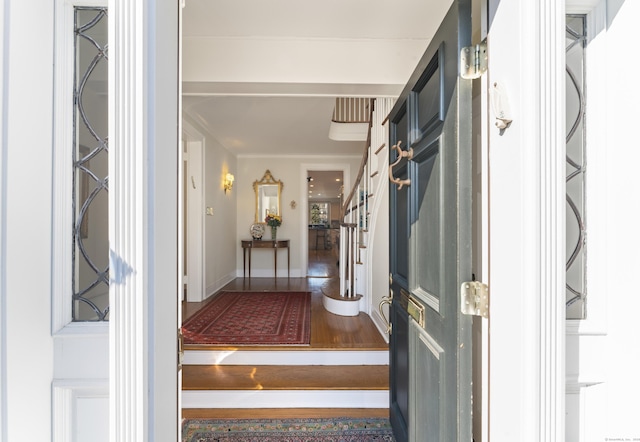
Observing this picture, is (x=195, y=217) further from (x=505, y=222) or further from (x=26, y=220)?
(x=505, y=222)

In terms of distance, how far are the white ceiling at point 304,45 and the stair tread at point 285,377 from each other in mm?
2199

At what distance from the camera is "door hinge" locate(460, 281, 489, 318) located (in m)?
0.88

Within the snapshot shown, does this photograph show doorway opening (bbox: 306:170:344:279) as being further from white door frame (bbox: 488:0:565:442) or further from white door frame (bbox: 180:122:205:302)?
white door frame (bbox: 488:0:565:442)

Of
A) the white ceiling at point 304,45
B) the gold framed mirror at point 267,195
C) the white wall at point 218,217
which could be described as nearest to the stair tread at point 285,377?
the white wall at point 218,217

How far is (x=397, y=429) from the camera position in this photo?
1595 mm

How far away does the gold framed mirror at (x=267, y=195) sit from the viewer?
577 centimetres

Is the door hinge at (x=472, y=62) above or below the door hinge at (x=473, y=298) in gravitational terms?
above

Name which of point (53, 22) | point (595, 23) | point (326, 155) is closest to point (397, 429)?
point (595, 23)

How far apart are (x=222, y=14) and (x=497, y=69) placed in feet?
5.81

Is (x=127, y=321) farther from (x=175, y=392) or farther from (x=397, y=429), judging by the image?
(x=397, y=429)

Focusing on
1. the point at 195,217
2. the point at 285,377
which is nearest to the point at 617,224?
the point at 285,377

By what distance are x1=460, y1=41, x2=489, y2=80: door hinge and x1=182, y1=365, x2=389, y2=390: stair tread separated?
2017mm

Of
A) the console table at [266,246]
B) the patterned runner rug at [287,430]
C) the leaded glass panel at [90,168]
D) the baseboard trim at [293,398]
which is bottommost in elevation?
the patterned runner rug at [287,430]

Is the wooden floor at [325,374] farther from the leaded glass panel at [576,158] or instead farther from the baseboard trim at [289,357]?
the leaded glass panel at [576,158]
